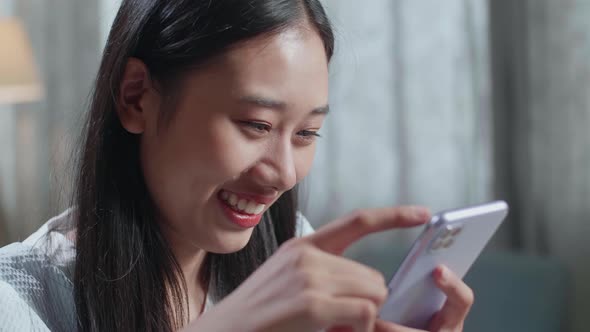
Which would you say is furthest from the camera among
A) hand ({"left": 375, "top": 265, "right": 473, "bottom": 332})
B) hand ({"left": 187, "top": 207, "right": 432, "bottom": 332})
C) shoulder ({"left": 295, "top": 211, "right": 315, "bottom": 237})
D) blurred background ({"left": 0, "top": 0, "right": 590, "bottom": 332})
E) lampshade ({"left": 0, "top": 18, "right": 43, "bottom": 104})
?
lampshade ({"left": 0, "top": 18, "right": 43, "bottom": 104})

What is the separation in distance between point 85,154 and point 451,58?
163cm

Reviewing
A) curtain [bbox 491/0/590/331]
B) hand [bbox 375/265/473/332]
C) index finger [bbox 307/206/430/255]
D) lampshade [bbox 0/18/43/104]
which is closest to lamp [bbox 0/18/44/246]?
lampshade [bbox 0/18/43/104]

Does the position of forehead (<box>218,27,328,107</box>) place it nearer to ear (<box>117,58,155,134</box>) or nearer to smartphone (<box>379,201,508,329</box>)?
ear (<box>117,58,155,134</box>)

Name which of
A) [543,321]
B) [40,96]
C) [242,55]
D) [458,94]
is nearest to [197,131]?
[242,55]

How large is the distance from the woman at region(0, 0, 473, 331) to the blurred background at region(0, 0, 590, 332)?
3.68ft

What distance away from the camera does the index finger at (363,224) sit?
70cm

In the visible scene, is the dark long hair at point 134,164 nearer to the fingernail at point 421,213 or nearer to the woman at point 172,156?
the woman at point 172,156

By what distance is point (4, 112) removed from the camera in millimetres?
2963

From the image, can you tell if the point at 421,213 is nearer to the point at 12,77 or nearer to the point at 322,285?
the point at 322,285

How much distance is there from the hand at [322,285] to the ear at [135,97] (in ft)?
1.22

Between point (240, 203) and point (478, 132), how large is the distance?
161cm

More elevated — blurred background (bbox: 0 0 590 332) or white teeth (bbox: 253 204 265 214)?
white teeth (bbox: 253 204 265 214)

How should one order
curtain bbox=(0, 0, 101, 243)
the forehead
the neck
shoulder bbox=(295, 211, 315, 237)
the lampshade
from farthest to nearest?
curtain bbox=(0, 0, 101, 243) → the lampshade → shoulder bbox=(295, 211, 315, 237) → the neck → the forehead

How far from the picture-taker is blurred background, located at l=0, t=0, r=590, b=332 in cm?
220
